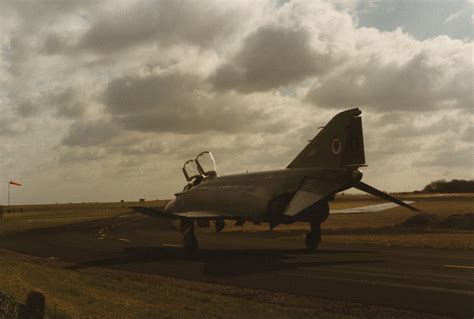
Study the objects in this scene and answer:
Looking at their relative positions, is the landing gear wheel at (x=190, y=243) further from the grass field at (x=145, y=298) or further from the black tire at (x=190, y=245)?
the grass field at (x=145, y=298)

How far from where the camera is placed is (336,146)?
1627 centimetres

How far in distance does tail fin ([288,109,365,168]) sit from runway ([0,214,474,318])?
344 centimetres

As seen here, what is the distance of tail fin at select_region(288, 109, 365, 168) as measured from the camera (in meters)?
16.0

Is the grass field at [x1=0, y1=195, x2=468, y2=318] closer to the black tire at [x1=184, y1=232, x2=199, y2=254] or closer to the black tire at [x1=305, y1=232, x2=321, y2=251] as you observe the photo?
the black tire at [x1=184, y1=232, x2=199, y2=254]

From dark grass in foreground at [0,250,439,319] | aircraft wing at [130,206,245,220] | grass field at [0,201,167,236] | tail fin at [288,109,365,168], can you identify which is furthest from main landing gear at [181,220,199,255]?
grass field at [0,201,167,236]

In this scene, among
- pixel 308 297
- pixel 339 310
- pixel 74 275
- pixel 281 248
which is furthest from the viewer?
pixel 281 248

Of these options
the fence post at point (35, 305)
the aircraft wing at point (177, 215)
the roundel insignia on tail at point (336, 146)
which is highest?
the roundel insignia on tail at point (336, 146)

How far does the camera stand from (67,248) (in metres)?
23.0

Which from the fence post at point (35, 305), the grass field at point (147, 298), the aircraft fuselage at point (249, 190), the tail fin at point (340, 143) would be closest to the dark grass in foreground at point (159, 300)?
the grass field at point (147, 298)

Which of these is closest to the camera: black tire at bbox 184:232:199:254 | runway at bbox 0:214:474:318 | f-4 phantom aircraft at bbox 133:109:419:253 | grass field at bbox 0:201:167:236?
runway at bbox 0:214:474:318

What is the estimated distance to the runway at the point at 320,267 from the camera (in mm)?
9977

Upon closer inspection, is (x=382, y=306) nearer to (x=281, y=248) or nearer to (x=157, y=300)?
(x=157, y=300)

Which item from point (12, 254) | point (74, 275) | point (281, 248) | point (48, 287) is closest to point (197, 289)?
point (48, 287)

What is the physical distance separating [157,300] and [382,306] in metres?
4.82
